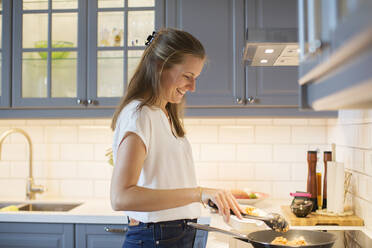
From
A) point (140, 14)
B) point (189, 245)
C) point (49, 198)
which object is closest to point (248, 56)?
point (189, 245)

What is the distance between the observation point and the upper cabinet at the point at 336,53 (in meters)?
0.33

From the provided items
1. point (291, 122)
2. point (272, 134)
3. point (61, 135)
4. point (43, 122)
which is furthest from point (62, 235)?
point (291, 122)

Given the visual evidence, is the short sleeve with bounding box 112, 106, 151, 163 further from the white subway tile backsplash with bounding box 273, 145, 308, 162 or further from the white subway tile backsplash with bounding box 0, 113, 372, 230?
the white subway tile backsplash with bounding box 273, 145, 308, 162

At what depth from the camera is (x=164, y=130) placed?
1467 mm

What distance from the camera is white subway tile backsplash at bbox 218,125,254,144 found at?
2.82 meters

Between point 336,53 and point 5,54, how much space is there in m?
2.62

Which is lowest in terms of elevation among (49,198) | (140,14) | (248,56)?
(49,198)

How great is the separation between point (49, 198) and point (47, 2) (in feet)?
4.39

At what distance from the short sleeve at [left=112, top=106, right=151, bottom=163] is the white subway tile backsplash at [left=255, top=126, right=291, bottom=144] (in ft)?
5.12

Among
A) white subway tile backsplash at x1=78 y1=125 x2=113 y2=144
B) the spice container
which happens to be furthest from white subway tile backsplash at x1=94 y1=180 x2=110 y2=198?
the spice container

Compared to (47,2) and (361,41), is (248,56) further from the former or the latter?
(47,2)

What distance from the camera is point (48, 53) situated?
2.61 m

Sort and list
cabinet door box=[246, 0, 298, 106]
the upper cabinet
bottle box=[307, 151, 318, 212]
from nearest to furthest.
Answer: the upper cabinet
bottle box=[307, 151, 318, 212]
cabinet door box=[246, 0, 298, 106]

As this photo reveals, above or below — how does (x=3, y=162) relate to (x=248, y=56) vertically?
below
